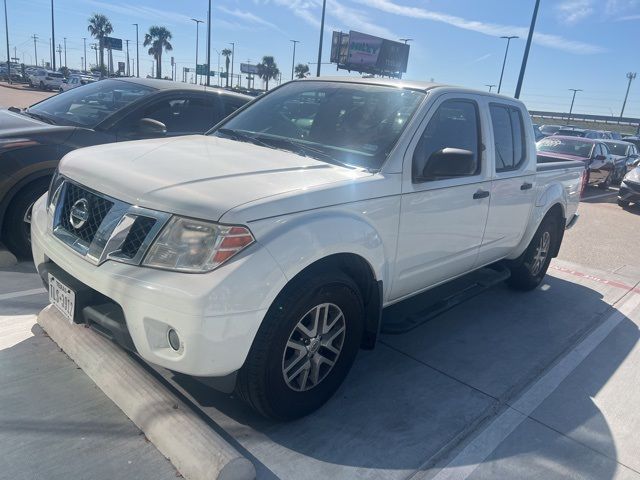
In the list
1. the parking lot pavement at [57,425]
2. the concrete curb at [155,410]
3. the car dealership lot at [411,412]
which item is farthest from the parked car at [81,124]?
the concrete curb at [155,410]

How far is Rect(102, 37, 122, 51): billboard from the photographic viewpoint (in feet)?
231

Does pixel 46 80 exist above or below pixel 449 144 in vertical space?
below

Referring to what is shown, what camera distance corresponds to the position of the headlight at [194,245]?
7.61 ft

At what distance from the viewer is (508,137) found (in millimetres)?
4562

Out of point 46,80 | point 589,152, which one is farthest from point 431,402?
point 46,80

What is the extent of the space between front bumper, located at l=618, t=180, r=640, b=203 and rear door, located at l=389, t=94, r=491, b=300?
407 inches

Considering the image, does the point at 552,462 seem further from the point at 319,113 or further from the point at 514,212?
the point at 319,113

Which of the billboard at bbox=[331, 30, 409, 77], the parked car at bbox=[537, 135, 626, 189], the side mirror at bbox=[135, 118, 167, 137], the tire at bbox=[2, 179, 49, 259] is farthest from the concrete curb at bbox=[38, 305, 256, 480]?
the billboard at bbox=[331, 30, 409, 77]

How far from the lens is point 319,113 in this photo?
3736mm

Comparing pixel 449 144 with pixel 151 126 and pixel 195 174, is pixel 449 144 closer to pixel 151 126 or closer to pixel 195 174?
pixel 195 174

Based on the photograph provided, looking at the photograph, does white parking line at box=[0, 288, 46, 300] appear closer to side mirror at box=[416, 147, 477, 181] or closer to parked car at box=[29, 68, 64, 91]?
side mirror at box=[416, 147, 477, 181]

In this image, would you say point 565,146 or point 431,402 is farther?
point 565,146

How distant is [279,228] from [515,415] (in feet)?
6.52

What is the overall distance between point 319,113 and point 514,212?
2067mm
